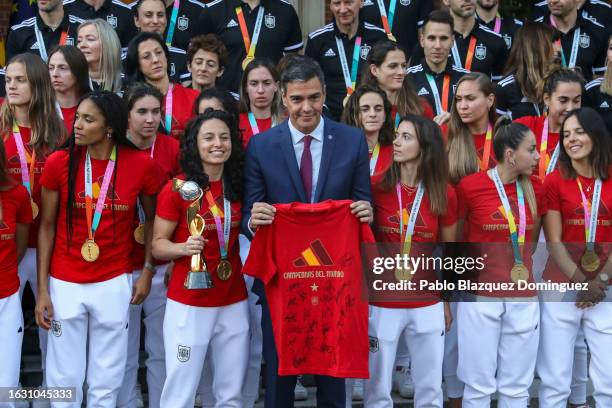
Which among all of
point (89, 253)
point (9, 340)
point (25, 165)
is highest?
point (25, 165)

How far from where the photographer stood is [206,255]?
5.88 metres

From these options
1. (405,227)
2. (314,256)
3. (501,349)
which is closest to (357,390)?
(501,349)

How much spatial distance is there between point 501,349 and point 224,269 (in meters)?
1.82

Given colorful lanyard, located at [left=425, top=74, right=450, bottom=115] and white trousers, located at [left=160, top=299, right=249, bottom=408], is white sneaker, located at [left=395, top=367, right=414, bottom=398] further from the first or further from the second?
colorful lanyard, located at [left=425, top=74, right=450, bottom=115]

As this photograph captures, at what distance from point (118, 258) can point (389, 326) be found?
1.66 metres

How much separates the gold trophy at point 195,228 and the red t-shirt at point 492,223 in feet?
5.64

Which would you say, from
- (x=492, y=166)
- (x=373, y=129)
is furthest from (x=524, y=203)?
(x=373, y=129)

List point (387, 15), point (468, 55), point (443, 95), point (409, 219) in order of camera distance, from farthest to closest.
A: point (387, 15), point (468, 55), point (443, 95), point (409, 219)

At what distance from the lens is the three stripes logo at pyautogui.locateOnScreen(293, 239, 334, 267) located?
561 centimetres

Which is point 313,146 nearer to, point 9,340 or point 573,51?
point 9,340

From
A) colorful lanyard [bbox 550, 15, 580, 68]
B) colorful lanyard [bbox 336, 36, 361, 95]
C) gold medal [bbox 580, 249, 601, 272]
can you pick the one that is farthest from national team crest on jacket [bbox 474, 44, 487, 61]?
gold medal [bbox 580, 249, 601, 272]

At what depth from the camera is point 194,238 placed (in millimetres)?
5652

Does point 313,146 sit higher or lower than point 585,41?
lower

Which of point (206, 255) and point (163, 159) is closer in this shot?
point (206, 255)
